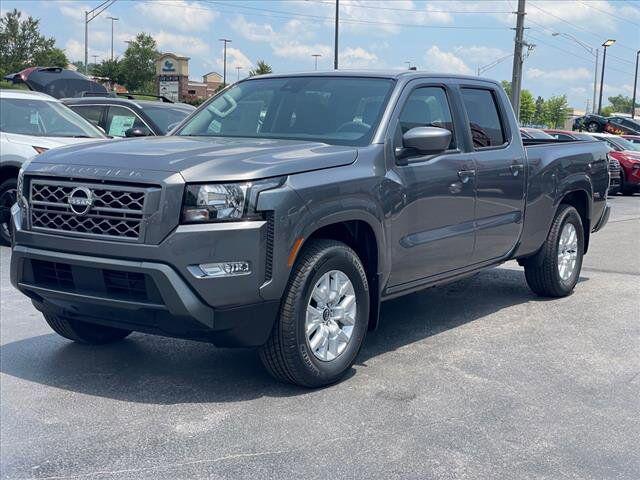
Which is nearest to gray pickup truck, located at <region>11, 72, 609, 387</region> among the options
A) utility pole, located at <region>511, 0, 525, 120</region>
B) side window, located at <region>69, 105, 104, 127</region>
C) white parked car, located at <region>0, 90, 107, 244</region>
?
white parked car, located at <region>0, 90, 107, 244</region>

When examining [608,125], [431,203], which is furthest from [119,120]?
[608,125]

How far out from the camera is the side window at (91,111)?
43.8 feet

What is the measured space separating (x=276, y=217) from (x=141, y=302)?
0.83 meters

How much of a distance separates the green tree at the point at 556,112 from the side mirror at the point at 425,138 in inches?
3303

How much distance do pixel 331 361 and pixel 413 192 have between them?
130 centimetres

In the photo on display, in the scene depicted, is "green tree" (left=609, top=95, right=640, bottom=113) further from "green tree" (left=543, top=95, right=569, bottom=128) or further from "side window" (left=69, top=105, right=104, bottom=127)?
"side window" (left=69, top=105, right=104, bottom=127)

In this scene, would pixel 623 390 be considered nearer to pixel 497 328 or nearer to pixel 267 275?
pixel 497 328

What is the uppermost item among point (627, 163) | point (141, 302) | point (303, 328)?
point (141, 302)

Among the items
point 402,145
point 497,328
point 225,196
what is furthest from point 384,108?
point 497,328

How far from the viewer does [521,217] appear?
711 cm

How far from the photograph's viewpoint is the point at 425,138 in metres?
5.46

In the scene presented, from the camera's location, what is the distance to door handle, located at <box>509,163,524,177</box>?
272 inches

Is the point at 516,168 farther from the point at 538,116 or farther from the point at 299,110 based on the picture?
the point at 538,116

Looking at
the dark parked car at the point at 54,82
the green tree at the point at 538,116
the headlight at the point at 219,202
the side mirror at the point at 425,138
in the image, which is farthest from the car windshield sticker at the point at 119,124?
the green tree at the point at 538,116
